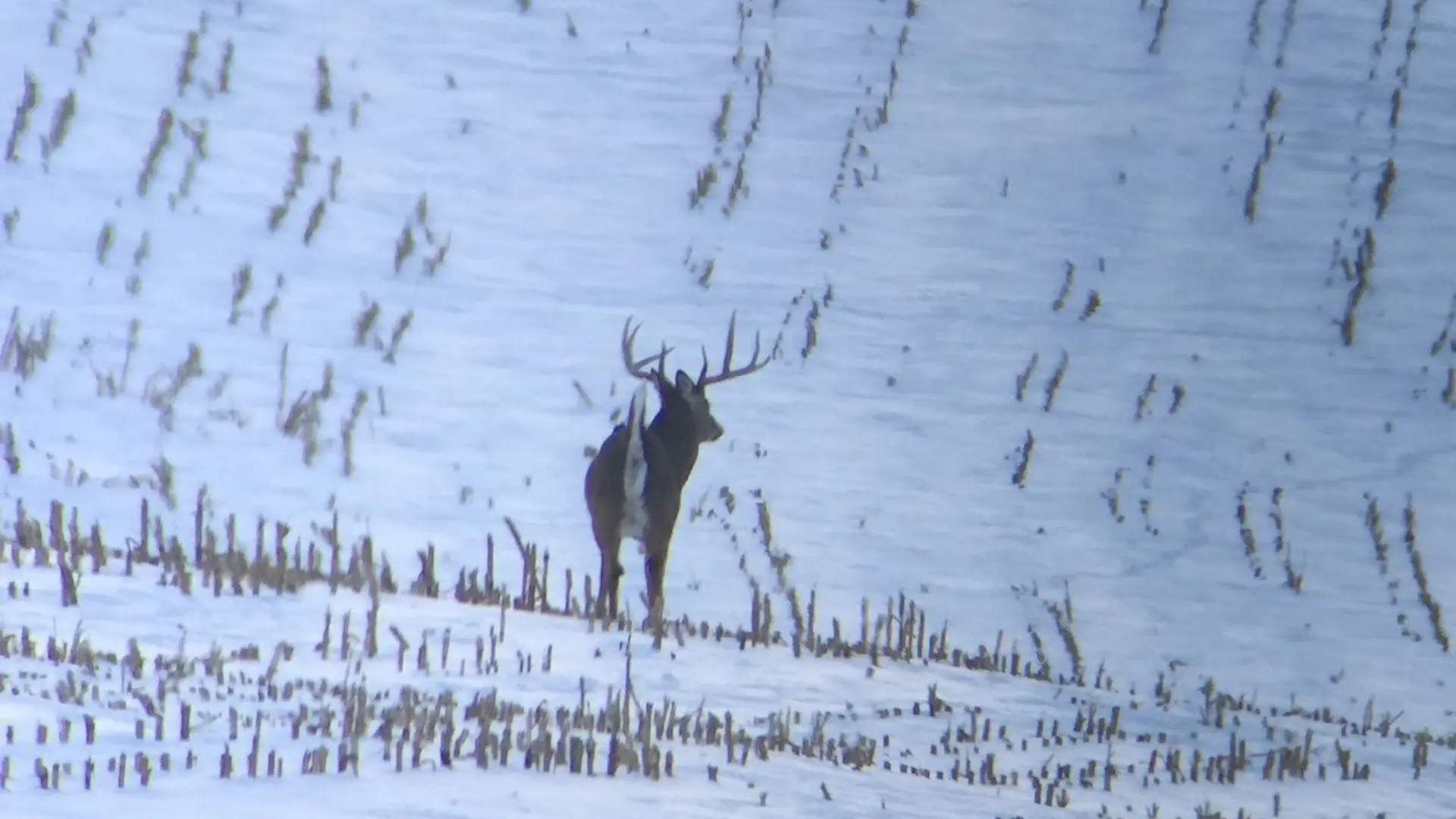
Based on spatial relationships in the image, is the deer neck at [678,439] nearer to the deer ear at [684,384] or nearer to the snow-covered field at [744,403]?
the deer ear at [684,384]

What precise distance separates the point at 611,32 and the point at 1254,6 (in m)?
4.03

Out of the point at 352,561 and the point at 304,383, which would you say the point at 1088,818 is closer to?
the point at 352,561

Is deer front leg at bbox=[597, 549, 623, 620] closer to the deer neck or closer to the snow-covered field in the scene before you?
the snow-covered field

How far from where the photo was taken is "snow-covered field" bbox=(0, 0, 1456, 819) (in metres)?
5.60

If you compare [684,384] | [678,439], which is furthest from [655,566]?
[684,384]

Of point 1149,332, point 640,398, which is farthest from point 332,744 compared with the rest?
point 1149,332

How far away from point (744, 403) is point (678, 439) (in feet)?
6.94

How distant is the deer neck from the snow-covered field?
59 centimetres

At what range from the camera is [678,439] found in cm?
825

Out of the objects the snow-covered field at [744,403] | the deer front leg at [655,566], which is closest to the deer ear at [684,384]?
the deer front leg at [655,566]

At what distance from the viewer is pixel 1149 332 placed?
11023mm

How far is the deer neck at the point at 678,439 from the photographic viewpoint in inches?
321

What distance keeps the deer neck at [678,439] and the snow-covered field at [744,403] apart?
59cm

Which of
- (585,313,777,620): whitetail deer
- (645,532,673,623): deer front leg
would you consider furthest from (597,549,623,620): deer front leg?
(645,532,673,623): deer front leg
